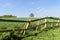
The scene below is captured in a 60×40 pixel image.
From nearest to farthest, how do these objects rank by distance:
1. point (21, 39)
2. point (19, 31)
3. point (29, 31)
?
point (21, 39)
point (19, 31)
point (29, 31)

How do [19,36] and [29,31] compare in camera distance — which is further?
[29,31]

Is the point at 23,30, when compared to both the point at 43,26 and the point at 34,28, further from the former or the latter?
the point at 43,26

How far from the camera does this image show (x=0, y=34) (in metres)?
10.0

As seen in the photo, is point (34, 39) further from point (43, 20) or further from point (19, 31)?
point (43, 20)

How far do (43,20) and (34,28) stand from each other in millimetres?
3106

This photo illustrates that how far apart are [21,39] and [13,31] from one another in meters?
0.69

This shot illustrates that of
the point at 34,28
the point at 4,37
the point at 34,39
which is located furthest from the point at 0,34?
the point at 34,28

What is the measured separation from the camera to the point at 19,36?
34.8ft

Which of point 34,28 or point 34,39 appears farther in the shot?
point 34,28

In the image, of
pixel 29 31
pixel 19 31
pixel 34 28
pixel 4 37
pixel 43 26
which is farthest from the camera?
pixel 43 26

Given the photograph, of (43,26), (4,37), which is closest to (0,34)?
(4,37)

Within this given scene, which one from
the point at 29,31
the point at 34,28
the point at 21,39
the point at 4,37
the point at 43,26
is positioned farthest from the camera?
the point at 43,26

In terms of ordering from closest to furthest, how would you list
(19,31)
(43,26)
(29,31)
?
(19,31) → (29,31) → (43,26)

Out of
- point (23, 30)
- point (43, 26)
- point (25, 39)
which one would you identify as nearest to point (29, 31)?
point (23, 30)
